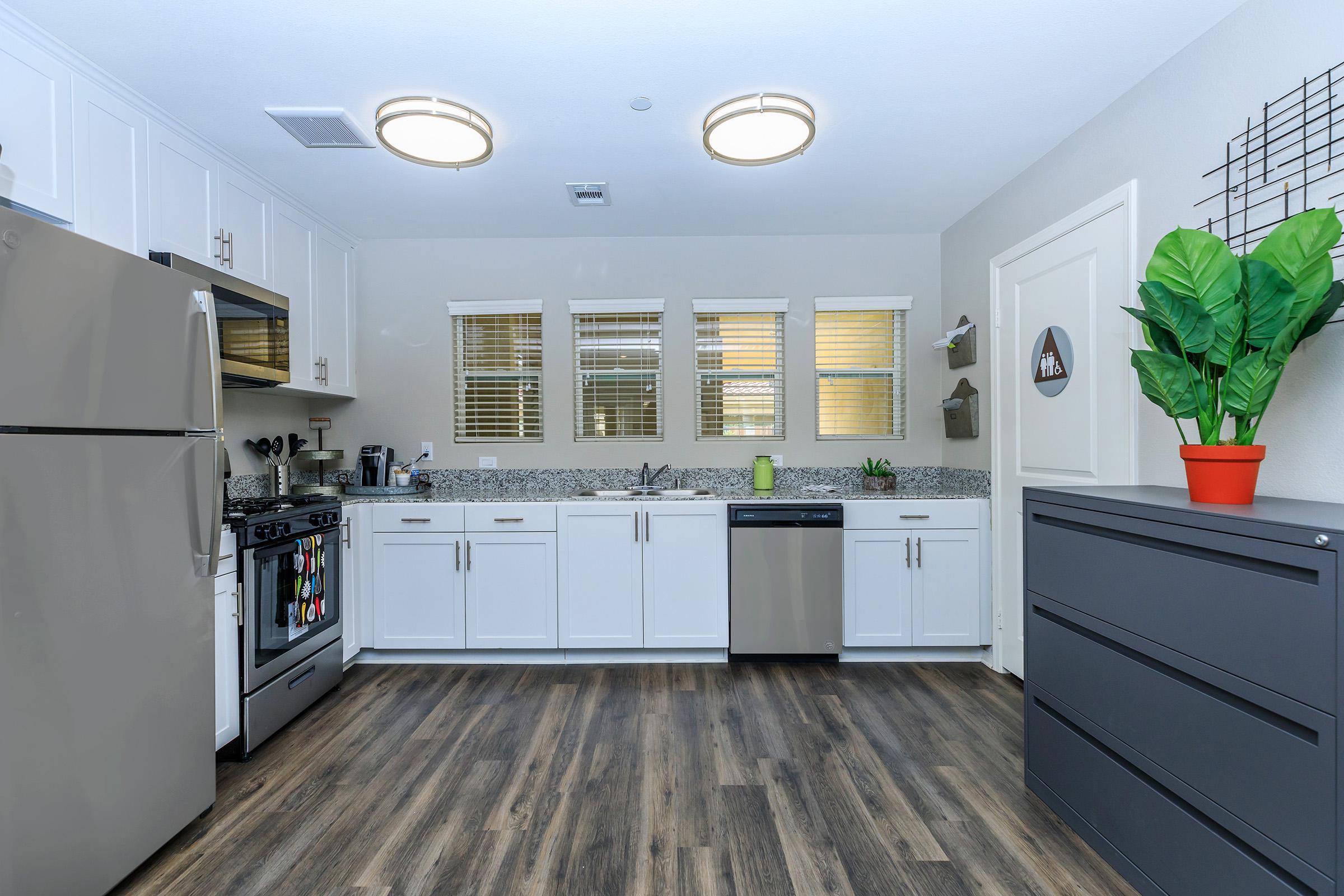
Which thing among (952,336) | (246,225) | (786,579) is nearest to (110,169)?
(246,225)

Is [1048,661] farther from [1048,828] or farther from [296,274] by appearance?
[296,274]

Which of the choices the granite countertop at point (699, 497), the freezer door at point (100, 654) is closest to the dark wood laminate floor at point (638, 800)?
the freezer door at point (100, 654)

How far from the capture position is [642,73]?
218 cm

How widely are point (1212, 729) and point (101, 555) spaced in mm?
2836

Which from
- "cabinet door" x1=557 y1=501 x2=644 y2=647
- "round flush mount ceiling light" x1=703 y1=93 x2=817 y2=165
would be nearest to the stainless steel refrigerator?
"cabinet door" x1=557 y1=501 x2=644 y2=647

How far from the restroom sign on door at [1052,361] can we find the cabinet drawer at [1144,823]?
4.62 feet

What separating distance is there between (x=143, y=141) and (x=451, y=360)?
6.26 ft

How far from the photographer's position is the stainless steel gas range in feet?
7.77

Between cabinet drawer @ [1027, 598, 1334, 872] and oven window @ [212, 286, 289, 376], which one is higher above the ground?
oven window @ [212, 286, 289, 376]

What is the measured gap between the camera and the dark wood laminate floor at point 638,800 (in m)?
1.71

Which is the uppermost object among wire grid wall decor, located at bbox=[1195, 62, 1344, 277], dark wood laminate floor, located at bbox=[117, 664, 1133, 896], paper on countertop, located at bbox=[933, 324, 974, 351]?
wire grid wall decor, located at bbox=[1195, 62, 1344, 277]

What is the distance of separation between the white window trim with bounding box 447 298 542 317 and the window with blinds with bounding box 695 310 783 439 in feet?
3.61

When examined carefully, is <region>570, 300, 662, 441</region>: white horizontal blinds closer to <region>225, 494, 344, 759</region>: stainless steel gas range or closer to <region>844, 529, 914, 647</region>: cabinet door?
<region>844, 529, 914, 647</region>: cabinet door

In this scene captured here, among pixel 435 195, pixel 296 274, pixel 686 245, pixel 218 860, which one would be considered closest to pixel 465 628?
pixel 218 860
